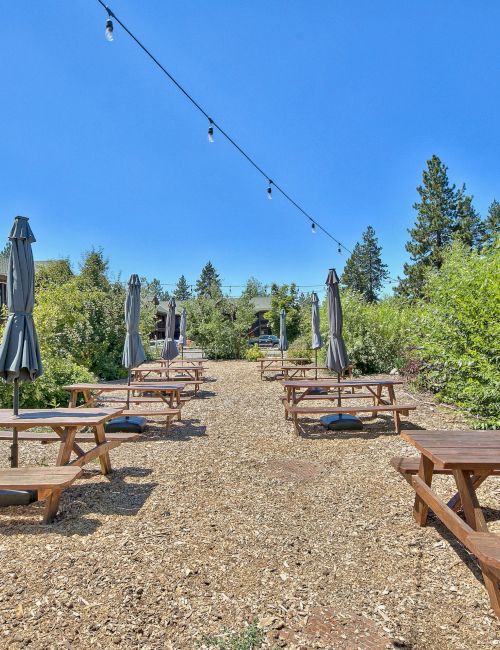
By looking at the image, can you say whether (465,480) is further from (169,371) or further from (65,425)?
(169,371)

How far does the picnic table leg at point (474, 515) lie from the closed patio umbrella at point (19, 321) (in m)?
3.91

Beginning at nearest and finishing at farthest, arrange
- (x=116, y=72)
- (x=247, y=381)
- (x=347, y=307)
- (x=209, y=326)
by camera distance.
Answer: (x=116, y=72) → (x=247, y=381) → (x=347, y=307) → (x=209, y=326)

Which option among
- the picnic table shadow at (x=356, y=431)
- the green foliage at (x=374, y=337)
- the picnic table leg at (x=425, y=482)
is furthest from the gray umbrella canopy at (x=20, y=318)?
the green foliage at (x=374, y=337)

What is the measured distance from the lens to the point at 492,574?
2045 mm

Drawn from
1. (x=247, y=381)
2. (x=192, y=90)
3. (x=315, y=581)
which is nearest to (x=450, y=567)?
(x=315, y=581)

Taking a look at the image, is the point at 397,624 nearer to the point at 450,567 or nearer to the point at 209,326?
the point at 450,567

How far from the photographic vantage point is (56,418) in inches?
156

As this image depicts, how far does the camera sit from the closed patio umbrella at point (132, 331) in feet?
24.5

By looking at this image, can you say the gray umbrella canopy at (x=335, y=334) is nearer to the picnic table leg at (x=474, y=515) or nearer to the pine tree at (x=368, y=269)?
the picnic table leg at (x=474, y=515)

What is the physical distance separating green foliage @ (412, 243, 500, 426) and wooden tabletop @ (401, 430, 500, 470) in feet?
10.4

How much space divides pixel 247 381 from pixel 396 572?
11082 mm

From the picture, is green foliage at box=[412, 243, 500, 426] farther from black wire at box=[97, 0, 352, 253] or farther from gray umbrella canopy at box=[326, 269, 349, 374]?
black wire at box=[97, 0, 352, 253]

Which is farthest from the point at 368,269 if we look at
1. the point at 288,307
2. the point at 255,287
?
the point at 288,307

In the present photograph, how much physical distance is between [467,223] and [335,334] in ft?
124
